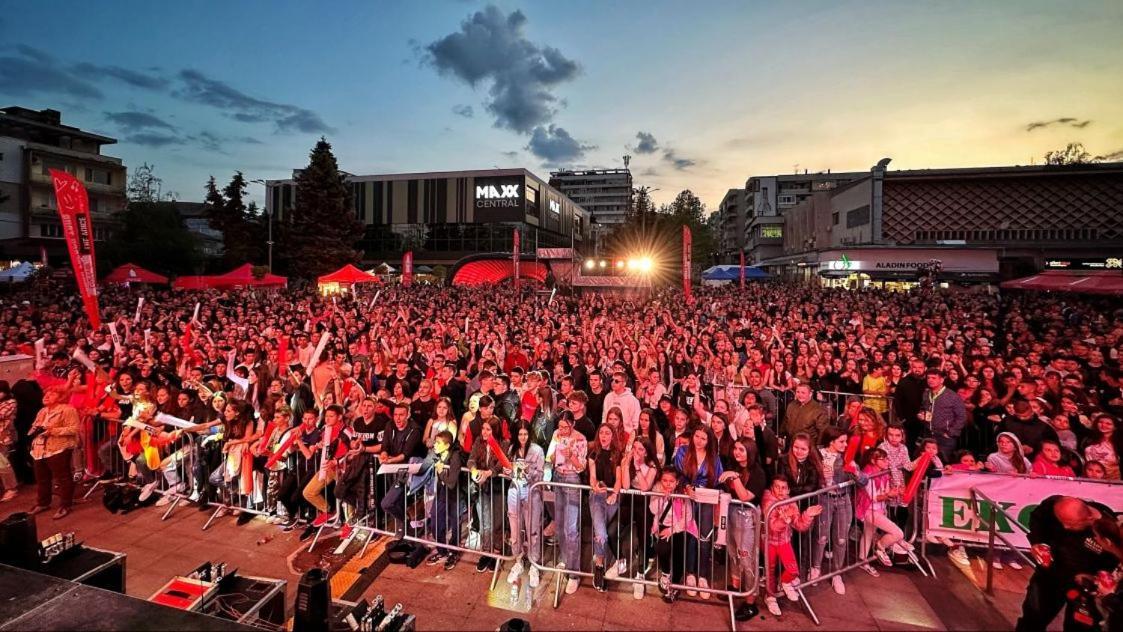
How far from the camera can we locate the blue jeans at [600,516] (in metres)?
5.06

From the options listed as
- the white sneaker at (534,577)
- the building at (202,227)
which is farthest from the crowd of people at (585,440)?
the building at (202,227)

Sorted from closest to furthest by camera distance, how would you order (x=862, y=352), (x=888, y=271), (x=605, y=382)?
1. (x=605, y=382)
2. (x=862, y=352)
3. (x=888, y=271)

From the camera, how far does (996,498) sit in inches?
210

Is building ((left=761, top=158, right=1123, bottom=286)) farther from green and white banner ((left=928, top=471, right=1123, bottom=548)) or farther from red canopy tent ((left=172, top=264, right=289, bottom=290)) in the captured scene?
red canopy tent ((left=172, top=264, right=289, bottom=290))

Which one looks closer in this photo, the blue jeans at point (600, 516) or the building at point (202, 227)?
the blue jeans at point (600, 516)

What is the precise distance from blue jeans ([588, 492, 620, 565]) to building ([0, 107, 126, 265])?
2074 inches

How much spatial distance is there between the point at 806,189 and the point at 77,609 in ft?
293

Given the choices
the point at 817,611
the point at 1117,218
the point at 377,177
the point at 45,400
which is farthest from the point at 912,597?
the point at 377,177

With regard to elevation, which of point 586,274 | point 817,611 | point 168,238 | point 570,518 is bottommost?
point 817,611

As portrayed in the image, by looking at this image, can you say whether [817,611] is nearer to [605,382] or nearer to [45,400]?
[605,382]

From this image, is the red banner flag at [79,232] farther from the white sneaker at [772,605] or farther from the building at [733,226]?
the building at [733,226]

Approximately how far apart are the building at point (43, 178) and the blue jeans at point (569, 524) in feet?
172

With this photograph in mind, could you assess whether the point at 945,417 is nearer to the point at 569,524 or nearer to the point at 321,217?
the point at 569,524

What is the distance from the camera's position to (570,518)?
16.8ft
